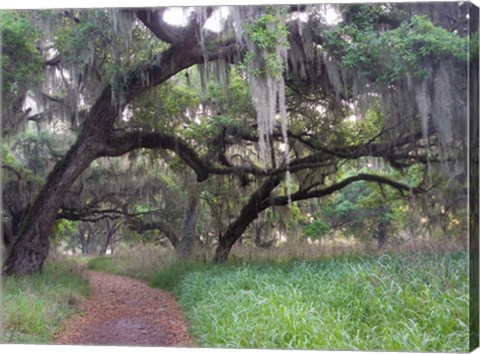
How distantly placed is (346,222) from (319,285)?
3.07 metres

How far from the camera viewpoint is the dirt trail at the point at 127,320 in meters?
4.76

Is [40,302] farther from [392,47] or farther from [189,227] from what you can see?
[392,47]

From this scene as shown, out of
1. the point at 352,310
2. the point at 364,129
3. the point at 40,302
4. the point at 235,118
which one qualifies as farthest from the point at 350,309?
the point at 235,118

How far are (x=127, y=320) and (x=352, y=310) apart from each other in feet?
7.32

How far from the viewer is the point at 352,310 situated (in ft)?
14.2

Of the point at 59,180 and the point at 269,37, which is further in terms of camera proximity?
the point at 59,180

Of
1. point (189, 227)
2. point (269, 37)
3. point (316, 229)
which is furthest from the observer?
point (189, 227)

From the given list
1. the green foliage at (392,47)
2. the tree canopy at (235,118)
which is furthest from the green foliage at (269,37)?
the green foliage at (392,47)

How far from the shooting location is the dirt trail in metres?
4.76

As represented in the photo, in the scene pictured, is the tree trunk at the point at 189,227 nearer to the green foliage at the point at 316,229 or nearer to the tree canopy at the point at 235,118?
the tree canopy at the point at 235,118

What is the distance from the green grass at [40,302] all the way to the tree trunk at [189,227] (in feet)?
5.50

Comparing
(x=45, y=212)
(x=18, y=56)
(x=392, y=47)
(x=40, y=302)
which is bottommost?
(x=40, y=302)

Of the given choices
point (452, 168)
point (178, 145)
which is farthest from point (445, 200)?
point (178, 145)

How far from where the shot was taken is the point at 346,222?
7887 mm
